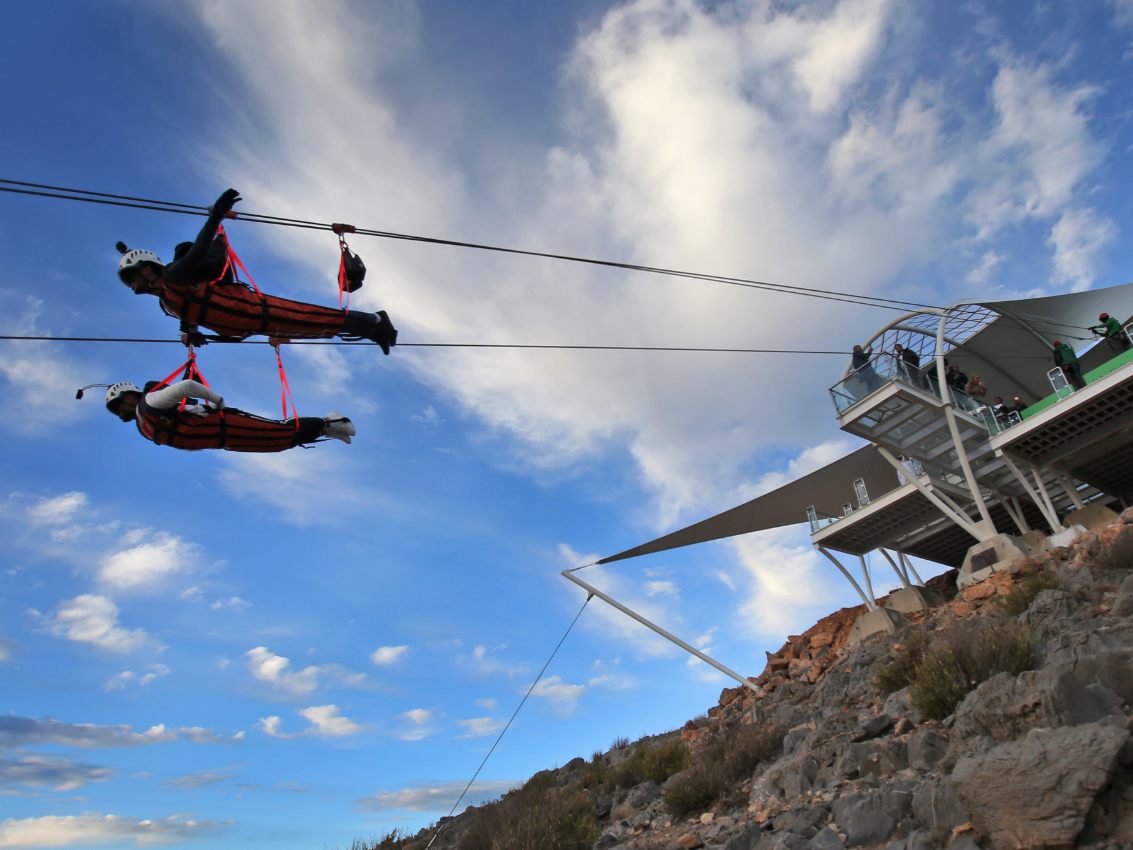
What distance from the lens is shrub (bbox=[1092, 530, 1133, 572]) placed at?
1188 cm

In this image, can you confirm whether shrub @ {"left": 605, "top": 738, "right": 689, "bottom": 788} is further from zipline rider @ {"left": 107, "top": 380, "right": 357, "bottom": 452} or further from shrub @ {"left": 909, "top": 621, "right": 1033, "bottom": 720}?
zipline rider @ {"left": 107, "top": 380, "right": 357, "bottom": 452}

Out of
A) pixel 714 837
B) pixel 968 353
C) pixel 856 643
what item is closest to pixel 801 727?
pixel 714 837

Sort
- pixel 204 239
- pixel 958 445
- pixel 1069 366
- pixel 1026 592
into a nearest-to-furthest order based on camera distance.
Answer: pixel 204 239
pixel 1026 592
pixel 1069 366
pixel 958 445

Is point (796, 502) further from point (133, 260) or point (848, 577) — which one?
point (133, 260)

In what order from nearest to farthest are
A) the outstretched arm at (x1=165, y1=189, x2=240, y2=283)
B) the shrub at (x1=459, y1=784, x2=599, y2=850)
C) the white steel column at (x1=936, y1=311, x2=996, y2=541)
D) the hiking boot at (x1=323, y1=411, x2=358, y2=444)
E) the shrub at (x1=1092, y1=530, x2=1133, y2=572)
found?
the outstretched arm at (x1=165, y1=189, x2=240, y2=283), the hiking boot at (x1=323, y1=411, x2=358, y2=444), the shrub at (x1=459, y1=784, x2=599, y2=850), the shrub at (x1=1092, y1=530, x2=1133, y2=572), the white steel column at (x1=936, y1=311, x2=996, y2=541)

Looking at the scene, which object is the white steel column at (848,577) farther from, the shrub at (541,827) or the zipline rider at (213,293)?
the zipline rider at (213,293)

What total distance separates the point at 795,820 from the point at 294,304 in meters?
7.26

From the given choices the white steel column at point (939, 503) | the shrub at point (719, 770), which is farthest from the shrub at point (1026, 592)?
the shrub at point (719, 770)

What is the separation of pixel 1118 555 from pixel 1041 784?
869 cm

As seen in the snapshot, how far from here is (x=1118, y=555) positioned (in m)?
12.0

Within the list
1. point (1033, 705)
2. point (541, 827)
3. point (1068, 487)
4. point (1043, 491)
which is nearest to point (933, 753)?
point (1033, 705)

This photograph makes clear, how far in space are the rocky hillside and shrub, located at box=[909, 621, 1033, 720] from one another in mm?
23

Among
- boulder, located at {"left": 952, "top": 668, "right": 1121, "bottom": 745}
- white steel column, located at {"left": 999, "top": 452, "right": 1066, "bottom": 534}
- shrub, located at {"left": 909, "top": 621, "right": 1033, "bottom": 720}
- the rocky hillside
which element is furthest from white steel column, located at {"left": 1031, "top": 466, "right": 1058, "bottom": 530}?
boulder, located at {"left": 952, "top": 668, "right": 1121, "bottom": 745}

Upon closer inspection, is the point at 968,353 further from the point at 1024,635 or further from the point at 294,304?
the point at 294,304
